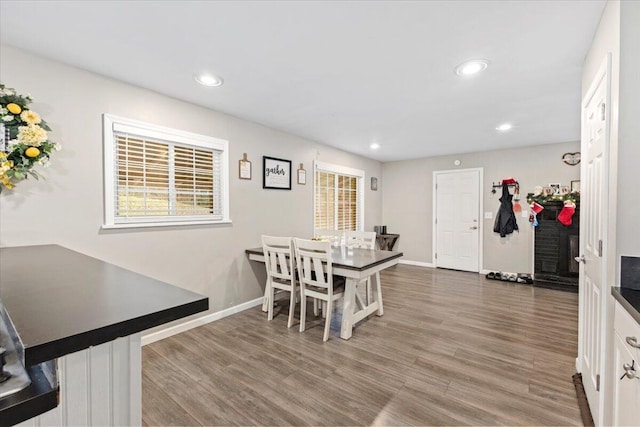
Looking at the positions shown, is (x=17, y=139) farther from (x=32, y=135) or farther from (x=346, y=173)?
(x=346, y=173)

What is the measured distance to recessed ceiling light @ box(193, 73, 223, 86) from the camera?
7.93ft

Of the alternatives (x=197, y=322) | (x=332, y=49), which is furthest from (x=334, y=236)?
(x=332, y=49)

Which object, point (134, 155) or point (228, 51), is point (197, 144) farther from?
point (228, 51)

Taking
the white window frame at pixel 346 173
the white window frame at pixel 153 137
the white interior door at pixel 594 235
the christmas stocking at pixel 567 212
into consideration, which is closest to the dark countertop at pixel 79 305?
the white window frame at pixel 153 137

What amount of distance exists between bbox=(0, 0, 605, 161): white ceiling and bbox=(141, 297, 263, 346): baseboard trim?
2.22m

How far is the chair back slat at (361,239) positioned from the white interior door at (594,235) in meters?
2.09

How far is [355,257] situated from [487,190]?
145 inches

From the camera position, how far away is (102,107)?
7.97 ft

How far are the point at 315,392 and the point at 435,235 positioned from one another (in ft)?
15.5

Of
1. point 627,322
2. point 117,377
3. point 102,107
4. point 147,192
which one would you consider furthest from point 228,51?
point 627,322

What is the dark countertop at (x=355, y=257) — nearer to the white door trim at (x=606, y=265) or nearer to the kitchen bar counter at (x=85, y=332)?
the white door trim at (x=606, y=265)

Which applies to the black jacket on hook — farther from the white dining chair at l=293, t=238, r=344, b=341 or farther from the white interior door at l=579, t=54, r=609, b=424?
the white dining chair at l=293, t=238, r=344, b=341

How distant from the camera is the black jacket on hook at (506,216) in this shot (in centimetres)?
514

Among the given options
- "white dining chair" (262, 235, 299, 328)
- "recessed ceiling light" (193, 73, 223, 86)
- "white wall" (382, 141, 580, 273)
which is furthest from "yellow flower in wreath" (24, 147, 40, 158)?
"white wall" (382, 141, 580, 273)
